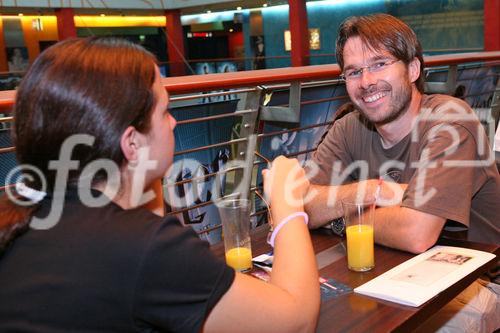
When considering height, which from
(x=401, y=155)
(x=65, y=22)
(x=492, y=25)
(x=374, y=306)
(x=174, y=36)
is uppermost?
(x=65, y=22)

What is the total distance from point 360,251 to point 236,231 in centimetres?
31

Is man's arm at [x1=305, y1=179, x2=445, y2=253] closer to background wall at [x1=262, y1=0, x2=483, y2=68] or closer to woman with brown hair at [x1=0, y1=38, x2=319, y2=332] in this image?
woman with brown hair at [x1=0, y1=38, x2=319, y2=332]

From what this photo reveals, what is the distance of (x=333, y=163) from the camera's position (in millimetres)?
1891

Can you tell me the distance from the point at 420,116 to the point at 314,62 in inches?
401

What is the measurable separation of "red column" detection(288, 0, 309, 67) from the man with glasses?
871 centimetres

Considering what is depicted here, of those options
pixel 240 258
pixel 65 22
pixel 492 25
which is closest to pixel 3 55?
pixel 65 22

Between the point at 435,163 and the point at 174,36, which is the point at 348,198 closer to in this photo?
the point at 435,163

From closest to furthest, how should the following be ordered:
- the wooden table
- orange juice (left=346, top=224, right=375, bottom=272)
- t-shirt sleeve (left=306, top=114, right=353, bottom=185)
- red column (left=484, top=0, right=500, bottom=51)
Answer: the wooden table, orange juice (left=346, top=224, right=375, bottom=272), t-shirt sleeve (left=306, top=114, right=353, bottom=185), red column (left=484, top=0, right=500, bottom=51)

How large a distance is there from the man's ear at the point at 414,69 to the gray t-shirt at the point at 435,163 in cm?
8

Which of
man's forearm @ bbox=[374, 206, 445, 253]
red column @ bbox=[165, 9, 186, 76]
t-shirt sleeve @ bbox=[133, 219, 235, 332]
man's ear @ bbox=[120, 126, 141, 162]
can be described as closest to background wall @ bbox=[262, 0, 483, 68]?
red column @ bbox=[165, 9, 186, 76]

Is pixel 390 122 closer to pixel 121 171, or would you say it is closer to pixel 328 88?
pixel 121 171

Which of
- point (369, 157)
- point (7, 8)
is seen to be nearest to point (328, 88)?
point (369, 157)

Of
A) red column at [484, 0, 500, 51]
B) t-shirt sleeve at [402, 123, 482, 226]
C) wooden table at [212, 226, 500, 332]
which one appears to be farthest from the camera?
red column at [484, 0, 500, 51]

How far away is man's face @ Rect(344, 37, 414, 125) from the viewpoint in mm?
1686
